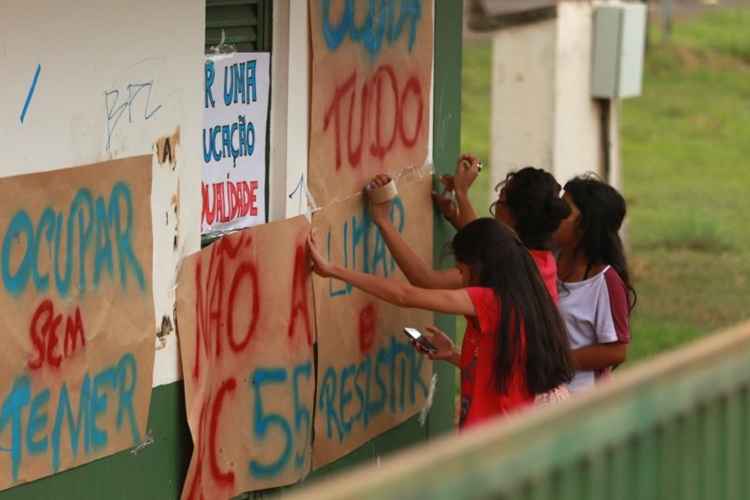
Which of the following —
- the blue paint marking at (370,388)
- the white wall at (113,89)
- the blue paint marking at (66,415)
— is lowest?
the blue paint marking at (370,388)

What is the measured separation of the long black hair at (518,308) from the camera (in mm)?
5414

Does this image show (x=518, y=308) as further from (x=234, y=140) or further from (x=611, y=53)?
(x=611, y=53)

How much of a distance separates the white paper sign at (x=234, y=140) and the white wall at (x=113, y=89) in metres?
0.17

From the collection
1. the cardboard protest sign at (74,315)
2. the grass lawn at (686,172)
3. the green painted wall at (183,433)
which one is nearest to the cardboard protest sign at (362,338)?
the green painted wall at (183,433)

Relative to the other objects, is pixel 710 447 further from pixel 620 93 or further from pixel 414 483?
pixel 620 93

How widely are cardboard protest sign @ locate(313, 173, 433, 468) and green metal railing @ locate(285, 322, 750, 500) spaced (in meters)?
3.16

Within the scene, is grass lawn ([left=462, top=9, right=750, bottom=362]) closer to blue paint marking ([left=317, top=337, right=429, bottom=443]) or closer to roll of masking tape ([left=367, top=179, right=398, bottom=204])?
blue paint marking ([left=317, top=337, right=429, bottom=443])

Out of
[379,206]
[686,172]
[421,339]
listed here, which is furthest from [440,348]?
[686,172]

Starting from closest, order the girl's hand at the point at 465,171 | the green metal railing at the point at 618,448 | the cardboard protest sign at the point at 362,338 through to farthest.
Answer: the green metal railing at the point at 618,448
the cardboard protest sign at the point at 362,338
the girl's hand at the point at 465,171

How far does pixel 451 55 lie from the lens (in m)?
7.08

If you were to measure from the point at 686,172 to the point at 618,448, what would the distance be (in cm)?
1894

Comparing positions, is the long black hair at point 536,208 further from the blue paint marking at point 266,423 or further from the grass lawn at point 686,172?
the grass lawn at point 686,172

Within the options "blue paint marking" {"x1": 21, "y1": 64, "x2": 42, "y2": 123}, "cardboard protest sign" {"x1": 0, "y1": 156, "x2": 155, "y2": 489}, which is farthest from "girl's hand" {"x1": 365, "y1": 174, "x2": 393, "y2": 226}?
"blue paint marking" {"x1": 21, "y1": 64, "x2": 42, "y2": 123}

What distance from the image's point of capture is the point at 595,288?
6.02 metres
